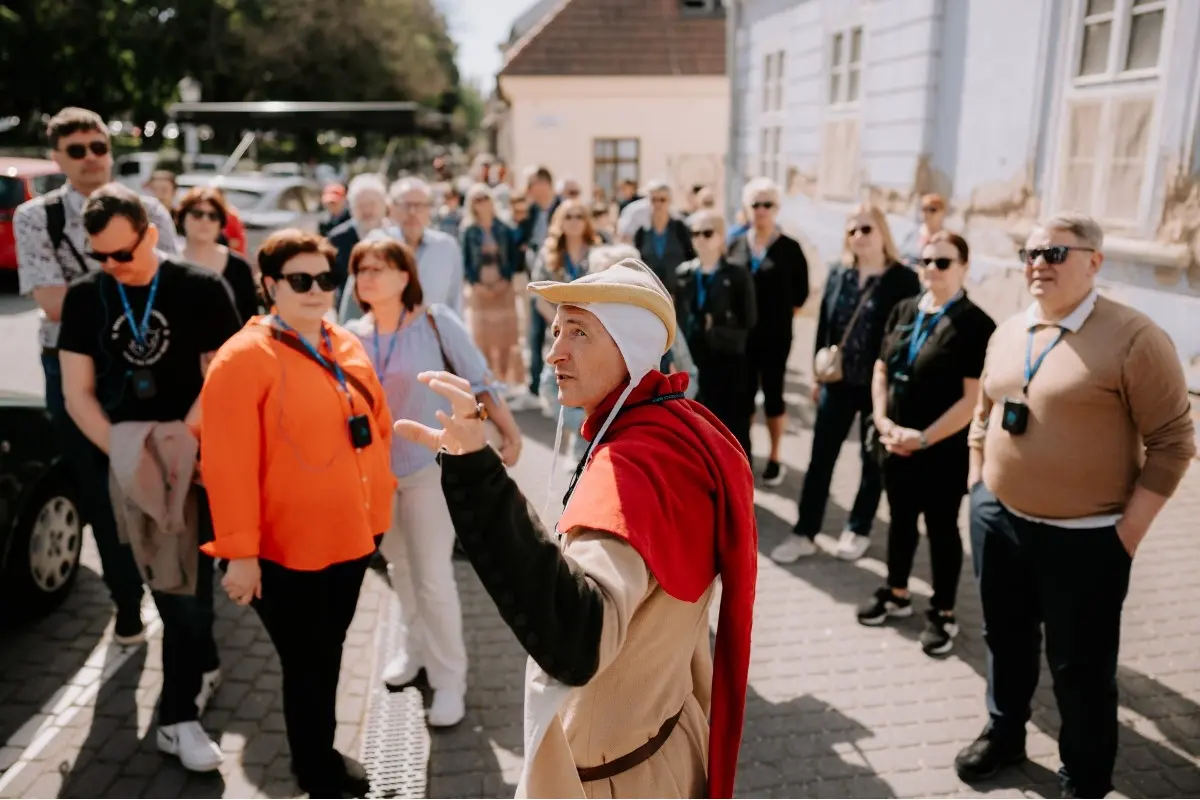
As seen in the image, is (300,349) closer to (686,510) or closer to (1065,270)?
(686,510)

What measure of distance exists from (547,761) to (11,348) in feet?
39.3

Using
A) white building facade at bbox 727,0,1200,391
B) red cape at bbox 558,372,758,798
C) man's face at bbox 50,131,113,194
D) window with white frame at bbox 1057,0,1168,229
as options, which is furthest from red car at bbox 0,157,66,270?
red cape at bbox 558,372,758,798

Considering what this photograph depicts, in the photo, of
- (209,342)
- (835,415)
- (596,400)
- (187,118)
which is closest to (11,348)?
(209,342)

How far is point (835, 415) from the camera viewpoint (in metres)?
5.46

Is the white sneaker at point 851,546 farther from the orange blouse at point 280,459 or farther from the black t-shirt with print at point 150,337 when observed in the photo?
the black t-shirt with print at point 150,337

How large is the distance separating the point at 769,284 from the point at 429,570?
3.52 meters

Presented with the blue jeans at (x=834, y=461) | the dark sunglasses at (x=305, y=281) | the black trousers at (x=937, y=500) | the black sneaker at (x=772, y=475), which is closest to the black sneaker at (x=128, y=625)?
the dark sunglasses at (x=305, y=281)

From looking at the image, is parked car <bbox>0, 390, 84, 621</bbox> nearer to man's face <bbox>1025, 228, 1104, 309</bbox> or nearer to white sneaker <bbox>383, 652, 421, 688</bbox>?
white sneaker <bbox>383, 652, 421, 688</bbox>

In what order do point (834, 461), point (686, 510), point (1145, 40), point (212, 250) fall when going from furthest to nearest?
point (1145, 40)
point (834, 461)
point (212, 250)
point (686, 510)

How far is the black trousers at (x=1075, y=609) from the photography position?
321 cm

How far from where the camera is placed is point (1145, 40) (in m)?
6.07

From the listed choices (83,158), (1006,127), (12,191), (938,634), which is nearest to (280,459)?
(83,158)

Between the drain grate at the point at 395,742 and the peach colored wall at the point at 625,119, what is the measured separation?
833 inches

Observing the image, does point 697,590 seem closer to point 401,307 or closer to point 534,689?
point 534,689
